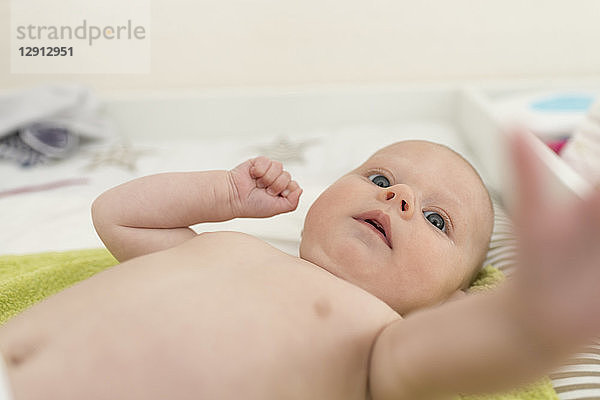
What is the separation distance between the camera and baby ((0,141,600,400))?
1.43 ft

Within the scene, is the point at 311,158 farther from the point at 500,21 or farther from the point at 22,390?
the point at 22,390

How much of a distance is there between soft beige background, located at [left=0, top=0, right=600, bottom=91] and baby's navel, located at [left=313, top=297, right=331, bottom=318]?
1418mm

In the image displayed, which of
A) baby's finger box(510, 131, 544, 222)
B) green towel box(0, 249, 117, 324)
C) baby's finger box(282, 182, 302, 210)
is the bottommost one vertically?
green towel box(0, 249, 117, 324)

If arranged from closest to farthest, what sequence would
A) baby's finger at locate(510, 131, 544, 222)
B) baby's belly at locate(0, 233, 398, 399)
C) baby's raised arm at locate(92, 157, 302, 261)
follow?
1. baby's finger at locate(510, 131, 544, 222)
2. baby's belly at locate(0, 233, 398, 399)
3. baby's raised arm at locate(92, 157, 302, 261)

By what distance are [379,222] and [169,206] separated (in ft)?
0.91

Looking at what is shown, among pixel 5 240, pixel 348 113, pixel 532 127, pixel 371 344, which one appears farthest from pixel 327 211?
pixel 348 113

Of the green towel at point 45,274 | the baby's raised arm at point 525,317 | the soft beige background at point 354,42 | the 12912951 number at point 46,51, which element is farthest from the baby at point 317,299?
the 12912951 number at point 46,51

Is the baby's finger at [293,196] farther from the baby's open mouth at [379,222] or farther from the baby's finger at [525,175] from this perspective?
the baby's finger at [525,175]

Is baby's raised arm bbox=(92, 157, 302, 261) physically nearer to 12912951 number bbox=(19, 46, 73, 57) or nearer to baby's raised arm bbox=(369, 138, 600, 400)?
baby's raised arm bbox=(369, 138, 600, 400)

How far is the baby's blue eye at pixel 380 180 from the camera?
92 centimetres

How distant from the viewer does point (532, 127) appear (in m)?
1.59

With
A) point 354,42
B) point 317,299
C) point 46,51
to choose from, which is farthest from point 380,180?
point 46,51

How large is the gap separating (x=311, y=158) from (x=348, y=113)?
35 centimetres

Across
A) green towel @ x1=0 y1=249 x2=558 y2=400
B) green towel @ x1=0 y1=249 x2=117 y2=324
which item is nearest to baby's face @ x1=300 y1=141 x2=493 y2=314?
green towel @ x1=0 y1=249 x2=558 y2=400
